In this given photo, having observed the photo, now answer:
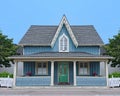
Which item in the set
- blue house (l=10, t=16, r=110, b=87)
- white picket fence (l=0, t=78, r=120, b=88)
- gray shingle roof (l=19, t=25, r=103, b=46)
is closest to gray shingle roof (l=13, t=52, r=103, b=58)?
blue house (l=10, t=16, r=110, b=87)

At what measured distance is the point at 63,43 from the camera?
32688 mm

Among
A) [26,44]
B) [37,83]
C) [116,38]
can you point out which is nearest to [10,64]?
[26,44]

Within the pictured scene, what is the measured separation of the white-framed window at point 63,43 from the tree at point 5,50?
6.90 m

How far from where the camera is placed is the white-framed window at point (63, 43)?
32625 mm

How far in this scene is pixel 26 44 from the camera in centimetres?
3262

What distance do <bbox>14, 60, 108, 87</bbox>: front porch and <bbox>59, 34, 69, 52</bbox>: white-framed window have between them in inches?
60.4

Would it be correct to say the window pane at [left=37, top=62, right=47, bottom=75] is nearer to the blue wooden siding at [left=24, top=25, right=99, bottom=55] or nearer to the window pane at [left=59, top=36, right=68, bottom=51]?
the blue wooden siding at [left=24, top=25, right=99, bottom=55]

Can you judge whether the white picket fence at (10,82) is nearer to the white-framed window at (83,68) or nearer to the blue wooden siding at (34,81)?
the blue wooden siding at (34,81)

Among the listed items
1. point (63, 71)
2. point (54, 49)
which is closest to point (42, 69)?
point (63, 71)

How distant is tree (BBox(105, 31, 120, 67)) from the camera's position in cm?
3519

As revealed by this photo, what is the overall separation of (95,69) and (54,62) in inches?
194

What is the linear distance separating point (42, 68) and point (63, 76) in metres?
2.59

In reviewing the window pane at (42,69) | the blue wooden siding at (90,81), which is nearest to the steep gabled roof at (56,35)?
the window pane at (42,69)

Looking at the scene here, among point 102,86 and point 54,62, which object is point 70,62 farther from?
point 102,86
